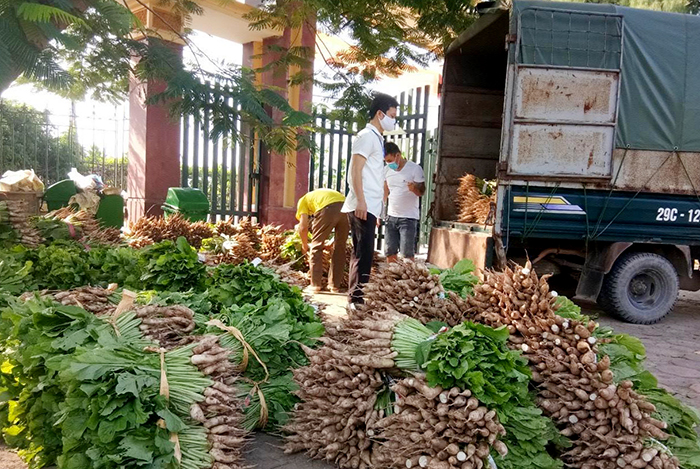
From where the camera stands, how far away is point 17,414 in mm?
3064

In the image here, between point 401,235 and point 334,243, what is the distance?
1107 millimetres

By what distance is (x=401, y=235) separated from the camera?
875cm

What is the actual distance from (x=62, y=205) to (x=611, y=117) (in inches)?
281

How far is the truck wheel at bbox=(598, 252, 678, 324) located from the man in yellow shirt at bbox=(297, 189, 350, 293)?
3.34m

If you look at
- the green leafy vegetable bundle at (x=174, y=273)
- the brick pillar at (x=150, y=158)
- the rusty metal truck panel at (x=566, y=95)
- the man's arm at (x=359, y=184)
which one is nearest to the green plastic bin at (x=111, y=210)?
the brick pillar at (x=150, y=158)

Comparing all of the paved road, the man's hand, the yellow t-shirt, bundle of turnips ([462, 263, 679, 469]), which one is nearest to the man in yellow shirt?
the yellow t-shirt

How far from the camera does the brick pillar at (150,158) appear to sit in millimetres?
10716

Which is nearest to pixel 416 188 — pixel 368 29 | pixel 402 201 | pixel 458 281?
pixel 402 201

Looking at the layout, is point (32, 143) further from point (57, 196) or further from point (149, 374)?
point (149, 374)

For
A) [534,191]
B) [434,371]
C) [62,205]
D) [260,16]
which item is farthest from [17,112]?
[434,371]

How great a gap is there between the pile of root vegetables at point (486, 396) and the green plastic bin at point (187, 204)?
24.0ft

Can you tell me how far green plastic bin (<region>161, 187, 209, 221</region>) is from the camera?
10086 mm

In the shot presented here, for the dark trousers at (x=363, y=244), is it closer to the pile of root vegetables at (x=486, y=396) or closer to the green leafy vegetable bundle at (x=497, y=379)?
the pile of root vegetables at (x=486, y=396)

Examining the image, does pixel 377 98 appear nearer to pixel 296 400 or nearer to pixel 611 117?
pixel 611 117
